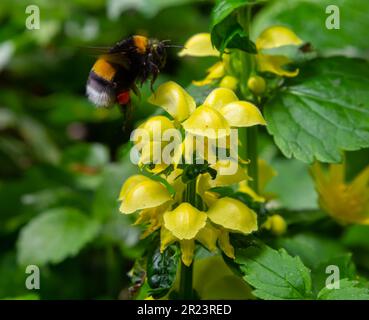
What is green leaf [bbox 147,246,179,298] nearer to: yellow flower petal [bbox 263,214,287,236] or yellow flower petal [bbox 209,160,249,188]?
yellow flower petal [bbox 209,160,249,188]

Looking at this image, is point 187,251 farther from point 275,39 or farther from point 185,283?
point 275,39

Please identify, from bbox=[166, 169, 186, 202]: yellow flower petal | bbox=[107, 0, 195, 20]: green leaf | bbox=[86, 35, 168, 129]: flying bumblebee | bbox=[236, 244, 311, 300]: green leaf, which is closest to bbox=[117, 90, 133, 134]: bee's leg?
bbox=[86, 35, 168, 129]: flying bumblebee

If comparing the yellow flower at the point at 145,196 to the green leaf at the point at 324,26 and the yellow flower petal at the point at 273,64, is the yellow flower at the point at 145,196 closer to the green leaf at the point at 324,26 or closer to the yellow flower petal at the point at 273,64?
the yellow flower petal at the point at 273,64

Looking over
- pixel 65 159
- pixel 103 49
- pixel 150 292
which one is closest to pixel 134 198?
pixel 150 292

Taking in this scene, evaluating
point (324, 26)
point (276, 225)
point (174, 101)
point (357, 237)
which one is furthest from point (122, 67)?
point (357, 237)

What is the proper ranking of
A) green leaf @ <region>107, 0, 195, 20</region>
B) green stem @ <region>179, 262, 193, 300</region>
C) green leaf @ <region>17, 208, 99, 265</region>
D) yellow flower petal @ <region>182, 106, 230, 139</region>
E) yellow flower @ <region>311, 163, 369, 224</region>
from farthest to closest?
green leaf @ <region>107, 0, 195, 20</region>, green leaf @ <region>17, 208, 99, 265</region>, yellow flower @ <region>311, 163, 369, 224</region>, green stem @ <region>179, 262, 193, 300</region>, yellow flower petal @ <region>182, 106, 230, 139</region>
